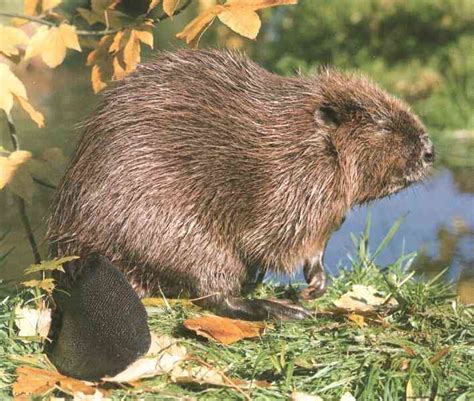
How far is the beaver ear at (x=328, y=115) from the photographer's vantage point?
2676 millimetres

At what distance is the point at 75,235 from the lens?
2.62 m

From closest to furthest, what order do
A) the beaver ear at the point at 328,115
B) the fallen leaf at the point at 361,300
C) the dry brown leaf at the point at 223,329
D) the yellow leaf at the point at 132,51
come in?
the dry brown leaf at the point at 223,329
the beaver ear at the point at 328,115
the fallen leaf at the point at 361,300
the yellow leaf at the point at 132,51

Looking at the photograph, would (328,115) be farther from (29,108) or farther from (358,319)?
(29,108)

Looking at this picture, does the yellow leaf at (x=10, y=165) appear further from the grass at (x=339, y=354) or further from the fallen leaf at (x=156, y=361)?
the fallen leaf at (x=156, y=361)

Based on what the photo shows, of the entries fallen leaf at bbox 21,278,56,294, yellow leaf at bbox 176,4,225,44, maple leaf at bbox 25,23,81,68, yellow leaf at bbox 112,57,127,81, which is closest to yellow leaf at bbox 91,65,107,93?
yellow leaf at bbox 112,57,127,81

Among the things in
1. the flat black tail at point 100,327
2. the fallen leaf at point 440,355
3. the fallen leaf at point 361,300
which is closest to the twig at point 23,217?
the flat black tail at point 100,327

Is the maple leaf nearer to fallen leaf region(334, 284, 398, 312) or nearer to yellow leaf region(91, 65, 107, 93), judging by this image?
yellow leaf region(91, 65, 107, 93)

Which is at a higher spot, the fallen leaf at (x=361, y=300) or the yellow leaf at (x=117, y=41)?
the yellow leaf at (x=117, y=41)

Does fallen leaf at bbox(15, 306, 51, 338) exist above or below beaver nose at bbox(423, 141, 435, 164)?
below

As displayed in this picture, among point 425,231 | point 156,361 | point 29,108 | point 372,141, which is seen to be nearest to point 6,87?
point 29,108

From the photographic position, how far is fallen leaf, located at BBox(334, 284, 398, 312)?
9.25ft

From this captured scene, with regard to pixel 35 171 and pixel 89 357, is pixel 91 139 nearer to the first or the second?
pixel 35 171

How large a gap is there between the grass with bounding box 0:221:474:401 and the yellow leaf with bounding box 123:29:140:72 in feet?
2.49

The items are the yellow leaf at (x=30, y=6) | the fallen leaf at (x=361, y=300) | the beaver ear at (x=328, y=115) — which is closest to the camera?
the beaver ear at (x=328, y=115)
